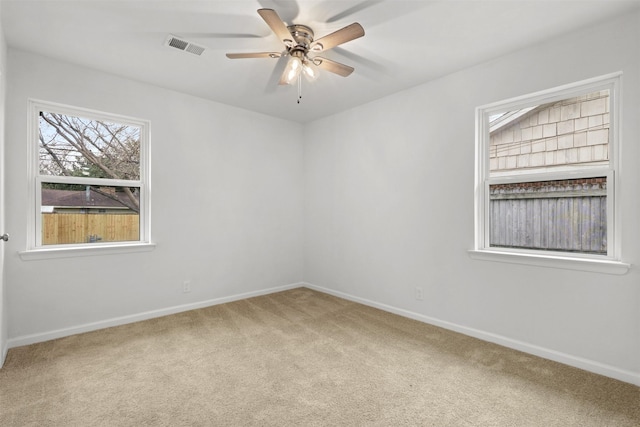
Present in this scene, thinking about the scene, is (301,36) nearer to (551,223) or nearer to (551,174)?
(551,174)

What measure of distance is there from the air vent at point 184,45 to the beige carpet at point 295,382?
2.52 metres

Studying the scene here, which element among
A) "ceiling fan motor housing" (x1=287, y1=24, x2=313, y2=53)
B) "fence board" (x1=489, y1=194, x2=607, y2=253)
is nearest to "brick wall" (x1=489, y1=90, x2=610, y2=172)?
"fence board" (x1=489, y1=194, x2=607, y2=253)

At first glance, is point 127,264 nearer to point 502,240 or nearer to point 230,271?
point 230,271

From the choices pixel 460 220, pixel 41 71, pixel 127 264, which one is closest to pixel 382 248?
pixel 460 220

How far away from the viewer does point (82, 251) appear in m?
3.06

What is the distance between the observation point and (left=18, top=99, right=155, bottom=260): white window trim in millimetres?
2859

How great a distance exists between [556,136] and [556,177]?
348mm

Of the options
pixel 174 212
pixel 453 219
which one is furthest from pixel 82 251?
pixel 453 219

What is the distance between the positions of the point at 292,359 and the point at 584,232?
2476 mm

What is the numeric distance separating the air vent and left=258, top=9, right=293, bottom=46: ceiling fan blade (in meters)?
0.87

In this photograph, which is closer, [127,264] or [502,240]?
[502,240]

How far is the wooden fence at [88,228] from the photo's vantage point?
301 cm

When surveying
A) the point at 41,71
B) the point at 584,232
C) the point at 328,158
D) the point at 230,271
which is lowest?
the point at 230,271

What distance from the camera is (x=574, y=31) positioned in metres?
2.43
